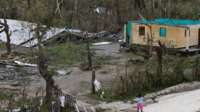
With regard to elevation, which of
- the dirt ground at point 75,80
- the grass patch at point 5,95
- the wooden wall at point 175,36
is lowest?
the dirt ground at point 75,80

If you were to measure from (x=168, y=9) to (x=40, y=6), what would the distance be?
1701 centimetres

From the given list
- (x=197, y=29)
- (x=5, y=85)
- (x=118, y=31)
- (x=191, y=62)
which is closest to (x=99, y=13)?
(x=118, y=31)

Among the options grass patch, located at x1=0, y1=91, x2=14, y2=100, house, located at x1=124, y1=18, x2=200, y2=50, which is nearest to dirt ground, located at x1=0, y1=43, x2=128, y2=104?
grass patch, located at x1=0, y1=91, x2=14, y2=100

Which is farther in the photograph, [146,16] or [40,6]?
[146,16]

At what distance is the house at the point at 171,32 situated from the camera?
1243 inches

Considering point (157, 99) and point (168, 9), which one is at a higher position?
point (168, 9)

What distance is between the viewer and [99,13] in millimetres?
40750

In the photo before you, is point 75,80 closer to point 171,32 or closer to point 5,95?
point 5,95

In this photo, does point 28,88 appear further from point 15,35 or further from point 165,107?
point 15,35

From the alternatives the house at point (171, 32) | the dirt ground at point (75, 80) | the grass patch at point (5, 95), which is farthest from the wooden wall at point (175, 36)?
the grass patch at point (5, 95)

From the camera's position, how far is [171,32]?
32188mm

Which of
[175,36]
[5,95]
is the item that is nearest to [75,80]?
[5,95]

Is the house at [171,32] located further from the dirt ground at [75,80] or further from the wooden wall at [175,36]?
the dirt ground at [75,80]

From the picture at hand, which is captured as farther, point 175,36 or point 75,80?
point 175,36
